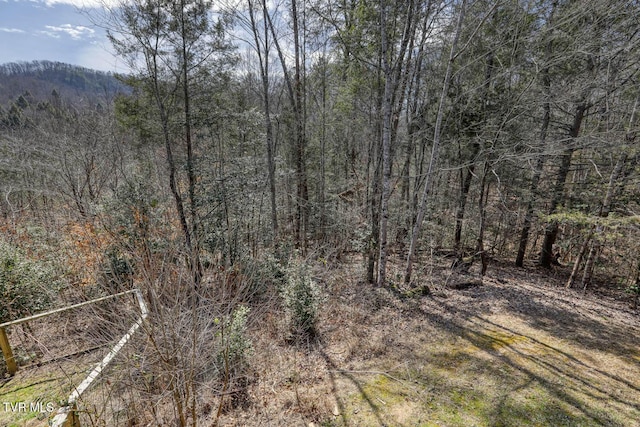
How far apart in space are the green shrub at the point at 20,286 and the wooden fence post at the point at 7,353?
2.56 feet

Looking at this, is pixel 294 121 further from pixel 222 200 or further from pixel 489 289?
pixel 489 289

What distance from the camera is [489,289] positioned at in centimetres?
663

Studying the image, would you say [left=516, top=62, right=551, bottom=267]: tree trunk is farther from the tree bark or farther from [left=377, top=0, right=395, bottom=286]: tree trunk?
[left=377, top=0, right=395, bottom=286]: tree trunk

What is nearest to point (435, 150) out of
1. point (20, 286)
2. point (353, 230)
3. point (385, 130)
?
point (385, 130)

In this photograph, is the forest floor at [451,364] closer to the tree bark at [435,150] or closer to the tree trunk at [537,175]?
the tree bark at [435,150]

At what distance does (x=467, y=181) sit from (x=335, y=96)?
5.33 metres

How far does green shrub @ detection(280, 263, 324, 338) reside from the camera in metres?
4.71

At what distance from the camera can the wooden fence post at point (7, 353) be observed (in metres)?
3.63

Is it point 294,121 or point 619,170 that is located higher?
point 294,121

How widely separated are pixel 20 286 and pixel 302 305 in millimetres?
4849

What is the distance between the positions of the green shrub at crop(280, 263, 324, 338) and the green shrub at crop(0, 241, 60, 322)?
12.5ft

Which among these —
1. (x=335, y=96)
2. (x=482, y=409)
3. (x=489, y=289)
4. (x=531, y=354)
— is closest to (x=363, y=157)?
(x=335, y=96)

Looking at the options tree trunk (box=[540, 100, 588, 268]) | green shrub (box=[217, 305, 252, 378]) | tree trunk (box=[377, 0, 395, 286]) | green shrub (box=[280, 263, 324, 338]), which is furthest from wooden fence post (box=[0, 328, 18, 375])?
tree trunk (box=[540, 100, 588, 268])

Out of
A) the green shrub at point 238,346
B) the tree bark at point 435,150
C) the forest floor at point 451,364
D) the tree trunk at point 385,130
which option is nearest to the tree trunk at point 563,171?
the forest floor at point 451,364
